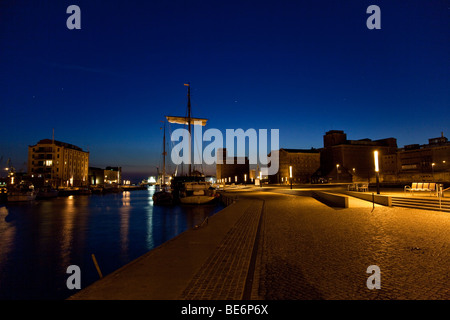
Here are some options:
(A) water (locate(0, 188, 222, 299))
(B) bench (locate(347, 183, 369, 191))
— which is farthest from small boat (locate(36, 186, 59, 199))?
(B) bench (locate(347, 183, 369, 191))

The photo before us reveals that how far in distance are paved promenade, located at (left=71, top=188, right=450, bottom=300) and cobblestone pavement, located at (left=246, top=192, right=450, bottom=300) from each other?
18 millimetres

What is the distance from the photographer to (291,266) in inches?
260

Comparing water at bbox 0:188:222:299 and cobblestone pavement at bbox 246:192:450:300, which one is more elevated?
cobblestone pavement at bbox 246:192:450:300

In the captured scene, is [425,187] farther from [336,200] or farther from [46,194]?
[46,194]

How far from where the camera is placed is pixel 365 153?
88.1 meters

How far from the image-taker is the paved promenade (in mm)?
4996

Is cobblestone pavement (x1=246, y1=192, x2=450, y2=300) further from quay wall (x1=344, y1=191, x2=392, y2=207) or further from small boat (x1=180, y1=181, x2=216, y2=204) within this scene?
small boat (x1=180, y1=181, x2=216, y2=204)

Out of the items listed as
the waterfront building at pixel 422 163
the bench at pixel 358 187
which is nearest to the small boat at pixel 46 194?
the bench at pixel 358 187

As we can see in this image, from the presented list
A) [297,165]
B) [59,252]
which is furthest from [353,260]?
[297,165]

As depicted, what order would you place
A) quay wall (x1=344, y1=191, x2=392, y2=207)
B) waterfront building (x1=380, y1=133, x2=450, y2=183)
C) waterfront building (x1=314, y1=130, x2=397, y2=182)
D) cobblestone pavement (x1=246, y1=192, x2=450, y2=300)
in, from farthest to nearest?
waterfront building (x1=314, y1=130, x2=397, y2=182)
waterfront building (x1=380, y1=133, x2=450, y2=183)
quay wall (x1=344, y1=191, x2=392, y2=207)
cobblestone pavement (x1=246, y1=192, x2=450, y2=300)

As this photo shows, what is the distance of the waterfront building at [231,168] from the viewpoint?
12312cm

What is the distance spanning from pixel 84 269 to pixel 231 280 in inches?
366
